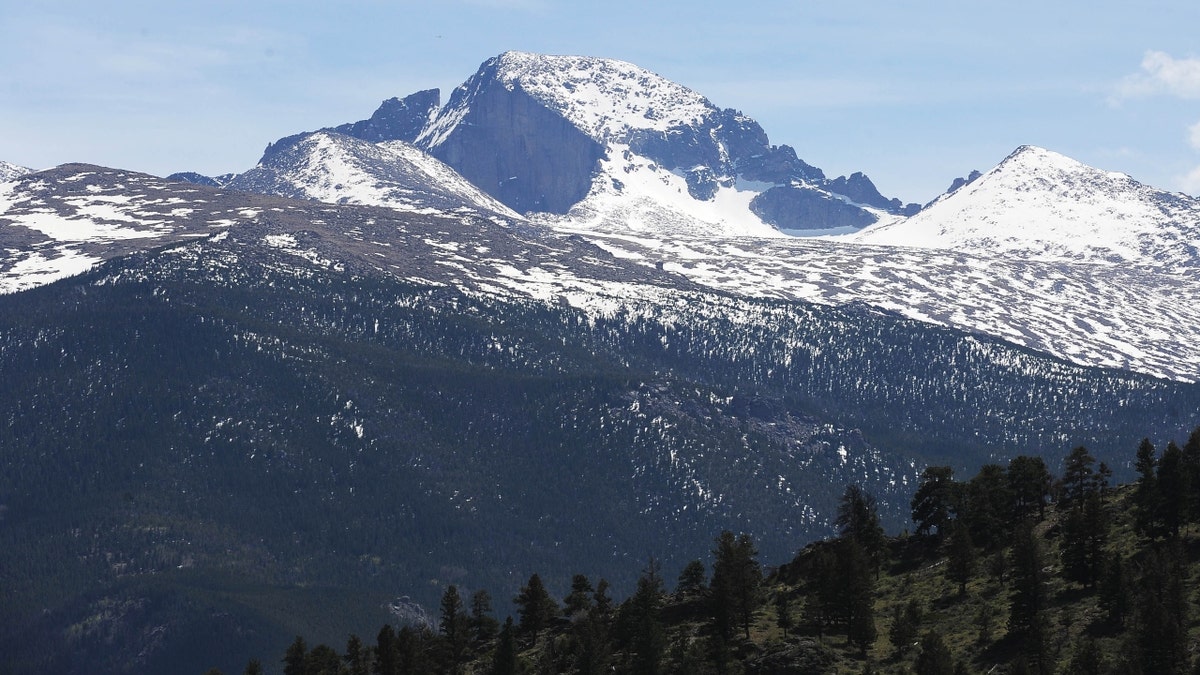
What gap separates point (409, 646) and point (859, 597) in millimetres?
46482

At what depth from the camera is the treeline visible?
458ft

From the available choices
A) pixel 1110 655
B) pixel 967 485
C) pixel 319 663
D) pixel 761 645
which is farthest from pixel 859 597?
pixel 319 663

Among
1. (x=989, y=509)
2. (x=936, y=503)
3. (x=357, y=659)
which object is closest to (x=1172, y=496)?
(x=989, y=509)

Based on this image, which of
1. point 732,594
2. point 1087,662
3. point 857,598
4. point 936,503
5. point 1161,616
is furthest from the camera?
point 936,503

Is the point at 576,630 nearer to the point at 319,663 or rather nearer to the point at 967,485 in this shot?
the point at 319,663

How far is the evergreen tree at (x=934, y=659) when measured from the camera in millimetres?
135000

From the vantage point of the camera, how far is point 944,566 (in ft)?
561

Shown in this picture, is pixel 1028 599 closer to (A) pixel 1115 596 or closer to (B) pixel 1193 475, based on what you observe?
(A) pixel 1115 596

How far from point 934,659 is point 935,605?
23924 mm

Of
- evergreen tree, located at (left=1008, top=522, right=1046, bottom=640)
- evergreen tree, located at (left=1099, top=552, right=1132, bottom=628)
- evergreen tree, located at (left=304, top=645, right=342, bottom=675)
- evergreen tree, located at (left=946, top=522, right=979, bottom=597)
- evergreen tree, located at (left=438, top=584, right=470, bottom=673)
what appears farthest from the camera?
evergreen tree, located at (left=304, top=645, right=342, bottom=675)

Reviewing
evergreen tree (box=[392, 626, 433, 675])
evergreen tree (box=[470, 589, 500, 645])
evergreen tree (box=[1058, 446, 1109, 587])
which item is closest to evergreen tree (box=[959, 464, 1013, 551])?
evergreen tree (box=[1058, 446, 1109, 587])

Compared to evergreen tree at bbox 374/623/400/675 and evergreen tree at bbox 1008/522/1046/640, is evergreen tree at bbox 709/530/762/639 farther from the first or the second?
evergreen tree at bbox 374/623/400/675

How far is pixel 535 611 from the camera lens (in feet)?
606

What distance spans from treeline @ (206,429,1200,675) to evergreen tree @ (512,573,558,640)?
0.23m
